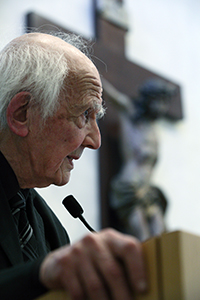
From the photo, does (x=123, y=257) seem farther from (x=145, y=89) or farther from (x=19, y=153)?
(x=145, y=89)

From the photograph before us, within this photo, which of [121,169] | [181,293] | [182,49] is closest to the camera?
[181,293]

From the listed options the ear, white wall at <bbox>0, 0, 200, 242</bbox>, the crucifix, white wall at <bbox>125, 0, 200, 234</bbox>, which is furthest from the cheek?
white wall at <bbox>125, 0, 200, 234</bbox>

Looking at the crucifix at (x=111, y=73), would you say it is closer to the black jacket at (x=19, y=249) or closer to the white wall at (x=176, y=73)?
the white wall at (x=176, y=73)

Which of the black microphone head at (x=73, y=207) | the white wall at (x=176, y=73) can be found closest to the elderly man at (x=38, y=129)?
the black microphone head at (x=73, y=207)

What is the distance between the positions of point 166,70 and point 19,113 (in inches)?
175

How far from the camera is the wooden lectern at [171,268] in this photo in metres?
0.66

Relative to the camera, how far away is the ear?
5.14ft

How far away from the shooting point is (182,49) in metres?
6.14

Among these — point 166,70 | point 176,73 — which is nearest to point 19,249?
point 166,70

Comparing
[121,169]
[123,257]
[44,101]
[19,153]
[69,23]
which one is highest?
[123,257]

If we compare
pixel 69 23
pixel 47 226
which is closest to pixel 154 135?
pixel 69 23

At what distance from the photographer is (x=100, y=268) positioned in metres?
0.69

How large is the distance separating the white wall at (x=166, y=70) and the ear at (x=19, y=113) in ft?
8.60

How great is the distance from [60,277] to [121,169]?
4061mm
